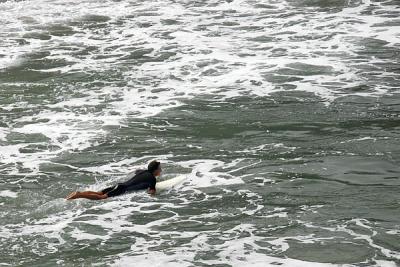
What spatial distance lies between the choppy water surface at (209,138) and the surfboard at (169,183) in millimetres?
205

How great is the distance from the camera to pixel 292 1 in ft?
89.9

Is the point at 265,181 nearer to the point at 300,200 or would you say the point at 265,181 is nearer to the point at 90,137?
the point at 300,200

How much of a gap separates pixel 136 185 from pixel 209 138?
289 centimetres

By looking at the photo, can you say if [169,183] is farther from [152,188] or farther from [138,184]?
[138,184]

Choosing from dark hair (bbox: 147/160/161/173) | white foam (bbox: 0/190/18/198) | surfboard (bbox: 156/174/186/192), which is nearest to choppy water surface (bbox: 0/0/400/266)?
white foam (bbox: 0/190/18/198)

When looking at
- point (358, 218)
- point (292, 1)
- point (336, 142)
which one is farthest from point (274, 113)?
point (292, 1)

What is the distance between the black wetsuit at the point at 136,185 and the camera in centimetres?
1079

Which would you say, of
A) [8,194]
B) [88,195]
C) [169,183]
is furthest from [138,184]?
[8,194]

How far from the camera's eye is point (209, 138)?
13.4 meters

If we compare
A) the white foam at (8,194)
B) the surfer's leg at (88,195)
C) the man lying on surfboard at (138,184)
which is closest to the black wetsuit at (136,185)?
the man lying on surfboard at (138,184)

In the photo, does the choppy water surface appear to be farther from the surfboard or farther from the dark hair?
the dark hair

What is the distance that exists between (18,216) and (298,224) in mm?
4238

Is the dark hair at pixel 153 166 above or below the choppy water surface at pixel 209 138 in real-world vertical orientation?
above

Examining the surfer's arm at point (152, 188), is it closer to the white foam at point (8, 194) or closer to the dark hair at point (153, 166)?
the dark hair at point (153, 166)
